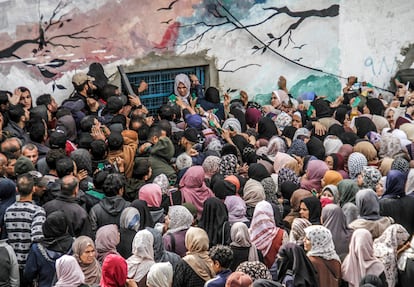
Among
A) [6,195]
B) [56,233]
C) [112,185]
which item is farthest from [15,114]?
[56,233]

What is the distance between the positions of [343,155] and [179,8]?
3.97 metres

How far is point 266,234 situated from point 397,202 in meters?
1.85

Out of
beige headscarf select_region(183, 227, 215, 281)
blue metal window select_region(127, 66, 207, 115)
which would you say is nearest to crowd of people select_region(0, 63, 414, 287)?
beige headscarf select_region(183, 227, 215, 281)

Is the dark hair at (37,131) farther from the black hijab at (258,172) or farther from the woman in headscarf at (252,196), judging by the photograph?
the woman in headscarf at (252,196)

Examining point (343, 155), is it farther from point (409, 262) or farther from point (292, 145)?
point (409, 262)

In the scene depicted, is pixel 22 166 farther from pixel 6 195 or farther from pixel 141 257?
→ pixel 141 257

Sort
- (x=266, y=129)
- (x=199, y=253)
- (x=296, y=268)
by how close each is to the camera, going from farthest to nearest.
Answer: (x=266, y=129) < (x=199, y=253) < (x=296, y=268)

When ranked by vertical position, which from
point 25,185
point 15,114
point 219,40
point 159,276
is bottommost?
point 159,276

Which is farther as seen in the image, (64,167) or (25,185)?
(64,167)

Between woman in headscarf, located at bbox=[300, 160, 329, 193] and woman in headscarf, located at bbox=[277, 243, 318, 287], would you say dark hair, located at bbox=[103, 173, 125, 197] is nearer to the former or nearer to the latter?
woman in headscarf, located at bbox=[277, 243, 318, 287]

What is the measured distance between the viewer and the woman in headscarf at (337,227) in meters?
10.1

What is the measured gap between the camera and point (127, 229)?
989cm

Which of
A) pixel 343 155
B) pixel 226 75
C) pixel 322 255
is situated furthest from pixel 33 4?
pixel 322 255

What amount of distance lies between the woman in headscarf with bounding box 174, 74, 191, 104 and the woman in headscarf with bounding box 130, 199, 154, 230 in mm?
4687
